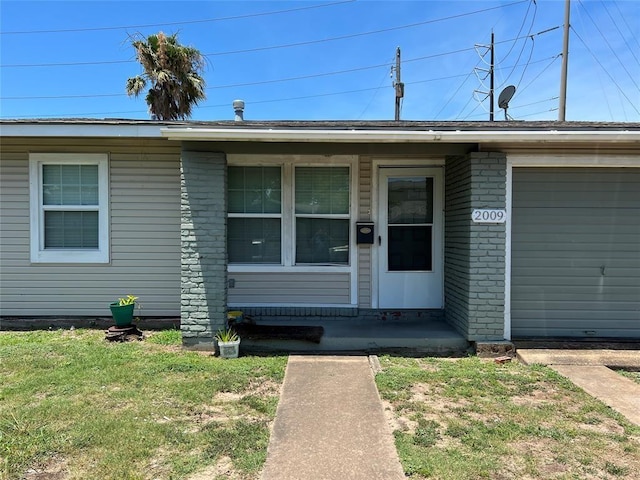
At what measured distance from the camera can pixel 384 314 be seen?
6.09 m

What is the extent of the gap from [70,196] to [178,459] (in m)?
4.77

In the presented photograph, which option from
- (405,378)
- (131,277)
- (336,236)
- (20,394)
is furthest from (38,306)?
(405,378)

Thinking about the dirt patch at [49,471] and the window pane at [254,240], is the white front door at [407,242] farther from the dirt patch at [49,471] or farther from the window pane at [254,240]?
the dirt patch at [49,471]

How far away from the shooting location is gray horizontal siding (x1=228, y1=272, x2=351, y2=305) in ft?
20.1

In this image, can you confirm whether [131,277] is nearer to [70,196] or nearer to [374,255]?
[70,196]

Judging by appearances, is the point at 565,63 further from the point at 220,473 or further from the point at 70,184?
the point at 220,473

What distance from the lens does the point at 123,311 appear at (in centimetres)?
553

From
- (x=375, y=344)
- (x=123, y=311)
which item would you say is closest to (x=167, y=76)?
(x=123, y=311)

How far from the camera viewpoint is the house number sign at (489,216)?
4957 mm

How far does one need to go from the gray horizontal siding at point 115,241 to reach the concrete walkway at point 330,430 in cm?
284

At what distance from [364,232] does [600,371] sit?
3.17 metres

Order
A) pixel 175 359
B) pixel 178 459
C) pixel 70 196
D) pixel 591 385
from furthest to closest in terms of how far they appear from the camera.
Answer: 1. pixel 70 196
2. pixel 175 359
3. pixel 591 385
4. pixel 178 459

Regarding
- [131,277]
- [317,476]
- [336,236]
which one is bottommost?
[317,476]

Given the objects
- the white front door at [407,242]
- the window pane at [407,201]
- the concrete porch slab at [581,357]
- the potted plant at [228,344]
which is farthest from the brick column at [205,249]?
the concrete porch slab at [581,357]
